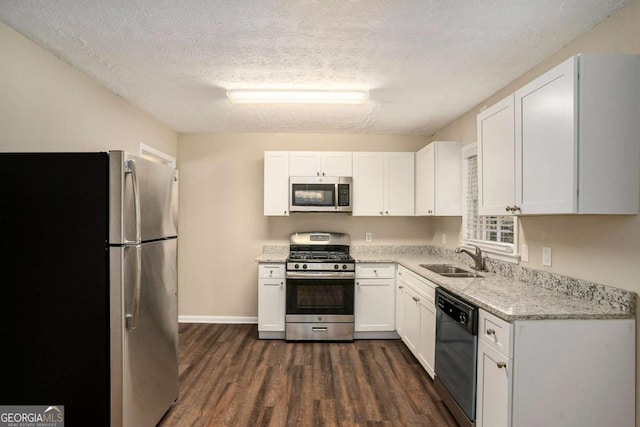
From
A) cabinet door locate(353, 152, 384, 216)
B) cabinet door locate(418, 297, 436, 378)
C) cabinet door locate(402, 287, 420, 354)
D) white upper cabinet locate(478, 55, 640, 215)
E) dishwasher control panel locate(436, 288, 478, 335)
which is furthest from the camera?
cabinet door locate(353, 152, 384, 216)

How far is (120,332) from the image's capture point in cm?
168

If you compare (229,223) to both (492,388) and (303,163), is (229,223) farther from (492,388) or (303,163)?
(492,388)

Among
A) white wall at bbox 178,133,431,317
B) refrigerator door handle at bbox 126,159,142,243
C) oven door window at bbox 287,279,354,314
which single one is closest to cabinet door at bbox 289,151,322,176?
white wall at bbox 178,133,431,317

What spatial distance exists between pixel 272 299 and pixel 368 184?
1.80 m

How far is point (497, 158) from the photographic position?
85.2 inches

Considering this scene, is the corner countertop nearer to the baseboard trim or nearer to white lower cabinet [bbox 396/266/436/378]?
white lower cabinet [bbox 396/266/436/378]

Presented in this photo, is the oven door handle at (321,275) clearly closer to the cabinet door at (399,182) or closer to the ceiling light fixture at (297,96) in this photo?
the cabinet door at (399,182)

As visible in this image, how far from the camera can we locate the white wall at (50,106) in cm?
188

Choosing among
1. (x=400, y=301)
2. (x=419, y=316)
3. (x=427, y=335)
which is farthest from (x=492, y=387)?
(x=400, y=301)

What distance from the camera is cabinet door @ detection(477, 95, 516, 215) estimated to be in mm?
2018

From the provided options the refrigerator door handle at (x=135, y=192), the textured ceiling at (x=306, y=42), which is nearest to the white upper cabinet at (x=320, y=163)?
the textured ceiling at (x=306, y=42)

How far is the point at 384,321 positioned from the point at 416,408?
1292mm

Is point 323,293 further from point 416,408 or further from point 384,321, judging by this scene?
point 416,408

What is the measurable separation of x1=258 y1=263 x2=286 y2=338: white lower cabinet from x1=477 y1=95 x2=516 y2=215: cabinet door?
2.22 meters
